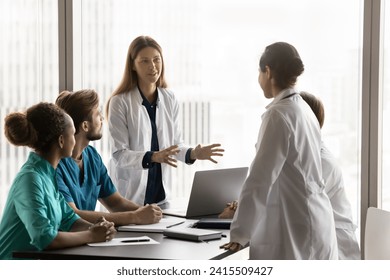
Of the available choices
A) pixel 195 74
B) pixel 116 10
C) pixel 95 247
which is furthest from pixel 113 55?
pixel 95 247

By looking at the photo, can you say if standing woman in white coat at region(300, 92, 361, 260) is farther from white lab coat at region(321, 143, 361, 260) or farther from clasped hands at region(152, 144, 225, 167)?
clasped hands at region(152, 144, 225, 167)

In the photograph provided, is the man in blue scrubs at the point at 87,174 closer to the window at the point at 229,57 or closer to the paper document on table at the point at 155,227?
the paper document on table at the point at 155,227

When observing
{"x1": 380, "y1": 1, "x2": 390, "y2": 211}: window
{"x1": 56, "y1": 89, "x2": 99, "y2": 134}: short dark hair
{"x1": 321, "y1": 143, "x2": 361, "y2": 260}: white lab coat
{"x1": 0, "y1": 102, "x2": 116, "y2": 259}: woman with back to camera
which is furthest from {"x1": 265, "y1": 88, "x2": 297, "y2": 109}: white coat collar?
{"x1": 380, "y1": 1, "x2": 390, "y2": 211}: window

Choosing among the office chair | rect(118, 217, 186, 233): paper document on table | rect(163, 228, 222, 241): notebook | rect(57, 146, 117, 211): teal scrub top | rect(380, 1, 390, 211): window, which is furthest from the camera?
rect(380, 1, 390, 211): window

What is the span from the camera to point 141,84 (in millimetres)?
3830

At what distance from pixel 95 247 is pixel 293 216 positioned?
83cm

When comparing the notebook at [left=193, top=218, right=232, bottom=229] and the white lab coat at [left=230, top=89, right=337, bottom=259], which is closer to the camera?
the white lab coat at [left=230, top=89, right=337, bottom=259]

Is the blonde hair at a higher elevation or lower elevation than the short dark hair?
higher

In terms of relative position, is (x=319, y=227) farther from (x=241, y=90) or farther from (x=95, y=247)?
(x=241, y=90)

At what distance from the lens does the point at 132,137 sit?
12.2ft

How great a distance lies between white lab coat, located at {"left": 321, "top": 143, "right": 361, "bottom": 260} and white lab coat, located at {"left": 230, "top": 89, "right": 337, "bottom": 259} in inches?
16.0

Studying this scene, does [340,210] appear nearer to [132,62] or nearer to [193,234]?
[193,234]

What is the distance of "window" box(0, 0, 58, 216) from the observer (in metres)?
4.39

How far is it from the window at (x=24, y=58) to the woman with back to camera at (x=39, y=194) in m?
1.80
